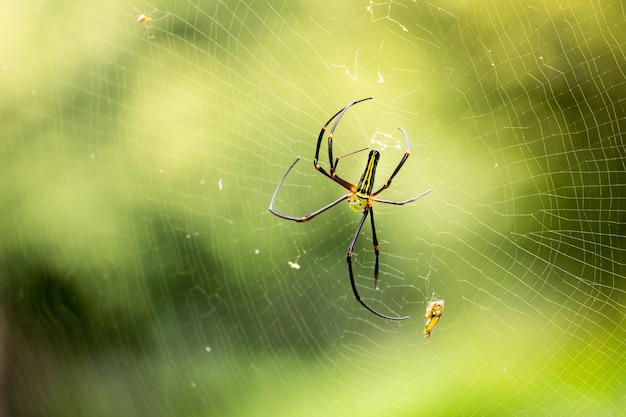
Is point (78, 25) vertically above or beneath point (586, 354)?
above

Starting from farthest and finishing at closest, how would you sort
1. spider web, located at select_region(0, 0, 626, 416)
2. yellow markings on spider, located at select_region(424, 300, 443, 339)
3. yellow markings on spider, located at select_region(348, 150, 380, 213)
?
spider web, located at select_region(0, 0, 626, 416) → yellow markings on spider, located at select_region(424, 300, 443, 339) → yellow markings on spider, located at select_region(348, 150, 380, 213)

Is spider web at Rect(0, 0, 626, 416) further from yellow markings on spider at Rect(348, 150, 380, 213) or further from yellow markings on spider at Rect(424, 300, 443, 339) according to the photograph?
yellow markings on spider at Rect(424, 300, 443, 339)

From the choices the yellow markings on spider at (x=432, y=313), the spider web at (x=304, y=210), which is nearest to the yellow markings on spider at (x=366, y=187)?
the spider web at (x=304, y=210)

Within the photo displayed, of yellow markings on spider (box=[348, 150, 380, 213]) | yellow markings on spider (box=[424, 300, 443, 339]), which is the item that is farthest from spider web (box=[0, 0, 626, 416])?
yellow markings on spider (box=[424, 300, 443, 339])

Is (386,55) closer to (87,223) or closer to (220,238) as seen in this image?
(220,238)

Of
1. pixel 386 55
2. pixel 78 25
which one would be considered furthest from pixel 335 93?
pixel 78 25

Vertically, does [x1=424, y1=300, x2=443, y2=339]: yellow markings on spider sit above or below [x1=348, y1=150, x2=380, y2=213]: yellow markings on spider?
below

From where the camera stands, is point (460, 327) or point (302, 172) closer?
point (460, 327)

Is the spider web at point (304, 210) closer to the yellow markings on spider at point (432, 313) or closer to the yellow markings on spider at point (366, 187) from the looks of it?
the yellow markings on spider at point (366, 187)

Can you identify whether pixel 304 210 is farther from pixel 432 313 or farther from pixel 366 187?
pixel 432 313
